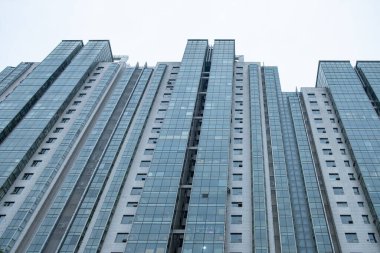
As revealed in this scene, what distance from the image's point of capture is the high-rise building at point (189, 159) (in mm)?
60375

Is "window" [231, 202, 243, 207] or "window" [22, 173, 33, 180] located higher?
"window" [22, 173, 33, 180]

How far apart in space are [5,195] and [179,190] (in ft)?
94.3

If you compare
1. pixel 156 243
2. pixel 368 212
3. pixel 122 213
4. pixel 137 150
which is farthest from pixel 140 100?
pixel 368 212

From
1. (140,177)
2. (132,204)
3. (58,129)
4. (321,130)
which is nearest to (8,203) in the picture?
(132,204)

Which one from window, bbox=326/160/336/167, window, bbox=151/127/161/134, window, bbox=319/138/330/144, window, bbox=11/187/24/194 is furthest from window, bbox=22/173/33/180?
window, bbox=319/138/330/144

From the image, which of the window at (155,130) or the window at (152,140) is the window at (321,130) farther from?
the window at (152,140)

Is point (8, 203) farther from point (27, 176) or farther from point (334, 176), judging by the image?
point (334, 176)

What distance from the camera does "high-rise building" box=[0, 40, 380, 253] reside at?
6038 centimetres

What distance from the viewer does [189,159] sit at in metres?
76.4

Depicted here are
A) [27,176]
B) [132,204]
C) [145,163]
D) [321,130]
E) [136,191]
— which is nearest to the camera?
[132,204]

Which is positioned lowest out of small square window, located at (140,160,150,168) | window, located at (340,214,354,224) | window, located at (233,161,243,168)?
window, located at (340,214,354,224)

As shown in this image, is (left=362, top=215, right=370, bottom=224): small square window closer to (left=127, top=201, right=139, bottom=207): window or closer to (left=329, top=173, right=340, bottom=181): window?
(left=329, top=173, right=340, bottom=181): window

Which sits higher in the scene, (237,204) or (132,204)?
(237,204)

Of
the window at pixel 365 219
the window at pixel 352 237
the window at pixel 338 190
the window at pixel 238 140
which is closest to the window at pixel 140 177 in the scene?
the window at pixel 238 140
